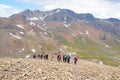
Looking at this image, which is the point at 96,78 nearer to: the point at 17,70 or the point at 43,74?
the point at 43,74

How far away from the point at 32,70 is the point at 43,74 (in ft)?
6.85

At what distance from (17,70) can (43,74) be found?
3332 millimetres

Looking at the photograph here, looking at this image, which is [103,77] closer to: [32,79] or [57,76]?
[57,76]

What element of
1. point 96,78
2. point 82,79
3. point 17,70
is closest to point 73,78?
point 82,79

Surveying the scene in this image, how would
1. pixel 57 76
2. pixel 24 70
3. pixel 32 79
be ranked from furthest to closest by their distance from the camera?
pixel 24 70
pixel 57 76
pixel 32 79

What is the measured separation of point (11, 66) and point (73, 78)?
7970 mm

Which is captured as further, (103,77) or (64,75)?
(103,77)

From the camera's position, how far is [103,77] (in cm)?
3612

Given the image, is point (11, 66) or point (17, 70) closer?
point (17, 70)

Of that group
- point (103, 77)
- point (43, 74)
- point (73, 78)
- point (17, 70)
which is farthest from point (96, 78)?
point (17, 70)

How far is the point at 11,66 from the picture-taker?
119 ft

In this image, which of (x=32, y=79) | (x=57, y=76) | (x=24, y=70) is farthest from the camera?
(x=24, y=70)

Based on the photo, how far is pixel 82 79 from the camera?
32875mm

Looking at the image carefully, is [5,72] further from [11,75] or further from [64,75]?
[64,75]
